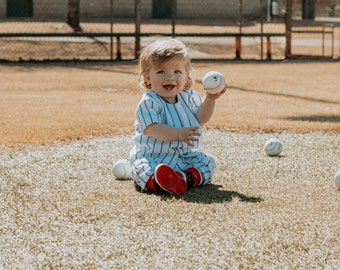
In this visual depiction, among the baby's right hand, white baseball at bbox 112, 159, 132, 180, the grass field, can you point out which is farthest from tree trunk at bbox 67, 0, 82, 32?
the baby's right hand

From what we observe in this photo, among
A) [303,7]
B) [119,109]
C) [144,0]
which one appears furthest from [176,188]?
[144,0]

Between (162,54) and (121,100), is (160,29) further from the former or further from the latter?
(162,54)

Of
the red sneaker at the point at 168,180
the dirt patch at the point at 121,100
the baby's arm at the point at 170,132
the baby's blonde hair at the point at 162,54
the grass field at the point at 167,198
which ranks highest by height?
the baby's blonde hair at the point at 162,54

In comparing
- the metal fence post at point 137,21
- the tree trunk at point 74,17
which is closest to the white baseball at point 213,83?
the metal fence post at point 137,21

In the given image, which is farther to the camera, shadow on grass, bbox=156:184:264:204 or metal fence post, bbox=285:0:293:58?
metal fence post, bbox=285:0:293:58

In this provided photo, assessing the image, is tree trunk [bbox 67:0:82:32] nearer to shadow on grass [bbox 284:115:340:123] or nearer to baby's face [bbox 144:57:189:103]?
shadow on grass [bbox 284:115:340:123]

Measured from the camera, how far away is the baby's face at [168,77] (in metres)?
5.37

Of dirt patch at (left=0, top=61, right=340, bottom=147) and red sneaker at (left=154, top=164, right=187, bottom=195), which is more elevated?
red sneaker at (left=154, top=164, right=187, bottom=195)

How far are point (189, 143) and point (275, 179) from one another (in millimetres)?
748

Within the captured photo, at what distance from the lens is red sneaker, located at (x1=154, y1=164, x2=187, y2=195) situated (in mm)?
5047

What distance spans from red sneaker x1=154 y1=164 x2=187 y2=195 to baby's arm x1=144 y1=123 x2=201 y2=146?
8.6 inches

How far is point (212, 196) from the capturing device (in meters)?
5.09

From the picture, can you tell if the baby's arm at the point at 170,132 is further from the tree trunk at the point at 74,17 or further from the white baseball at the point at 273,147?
the tree trunk at the point at 74,17

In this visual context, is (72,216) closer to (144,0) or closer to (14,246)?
(14,246)
